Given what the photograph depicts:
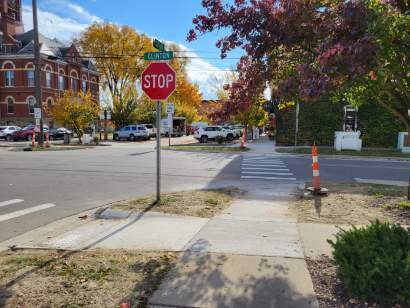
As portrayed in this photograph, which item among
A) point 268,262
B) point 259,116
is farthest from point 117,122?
point 268,262

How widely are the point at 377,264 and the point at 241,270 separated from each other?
1454mm

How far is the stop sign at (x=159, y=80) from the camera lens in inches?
309

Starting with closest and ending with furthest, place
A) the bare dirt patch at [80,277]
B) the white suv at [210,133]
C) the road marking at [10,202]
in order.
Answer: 1. the bare dirt patch at [80,277]
2. the road marking at [10,202]
3. the white suv at [210,133]

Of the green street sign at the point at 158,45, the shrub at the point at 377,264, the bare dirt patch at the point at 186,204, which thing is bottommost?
the bare dirt patch at the point at 186,204

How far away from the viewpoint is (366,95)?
597 centimetres

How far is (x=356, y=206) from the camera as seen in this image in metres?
8.02

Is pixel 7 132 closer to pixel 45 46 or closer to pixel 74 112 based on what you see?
pixel 74 112

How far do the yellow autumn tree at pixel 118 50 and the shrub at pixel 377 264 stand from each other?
4782 cm

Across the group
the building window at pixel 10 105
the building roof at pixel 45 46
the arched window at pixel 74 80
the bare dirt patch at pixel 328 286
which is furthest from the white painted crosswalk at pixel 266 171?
the arched window at pixel 74 80

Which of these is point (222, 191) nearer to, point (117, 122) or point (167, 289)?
point (167, 289)

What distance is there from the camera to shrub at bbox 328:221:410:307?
3.29 meters

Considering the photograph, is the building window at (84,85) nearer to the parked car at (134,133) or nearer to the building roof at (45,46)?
the building roof at (45,46)

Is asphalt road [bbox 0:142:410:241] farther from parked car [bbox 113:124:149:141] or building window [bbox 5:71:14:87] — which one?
building window [bbox 5:71:14:87]

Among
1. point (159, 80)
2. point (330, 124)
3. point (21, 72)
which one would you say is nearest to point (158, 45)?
point (159, 80)
